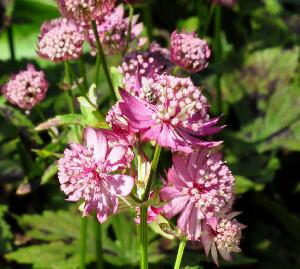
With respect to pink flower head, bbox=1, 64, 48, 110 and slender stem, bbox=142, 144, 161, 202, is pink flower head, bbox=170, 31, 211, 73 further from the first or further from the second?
slender stem, bbox=142, 144, 161, 202

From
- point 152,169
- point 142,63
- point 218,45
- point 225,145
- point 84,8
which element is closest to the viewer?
point 152,169


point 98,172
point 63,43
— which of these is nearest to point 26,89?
point 63,43

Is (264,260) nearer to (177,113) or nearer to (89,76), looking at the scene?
(89,76)

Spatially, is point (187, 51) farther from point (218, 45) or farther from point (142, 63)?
point (218, 45)

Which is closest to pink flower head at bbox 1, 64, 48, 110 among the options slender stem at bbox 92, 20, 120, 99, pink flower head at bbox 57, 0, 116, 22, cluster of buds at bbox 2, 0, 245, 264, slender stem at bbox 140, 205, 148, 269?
slender stem at bbox 92, 20, 120, 99

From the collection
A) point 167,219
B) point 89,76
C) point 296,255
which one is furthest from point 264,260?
point 167,219
